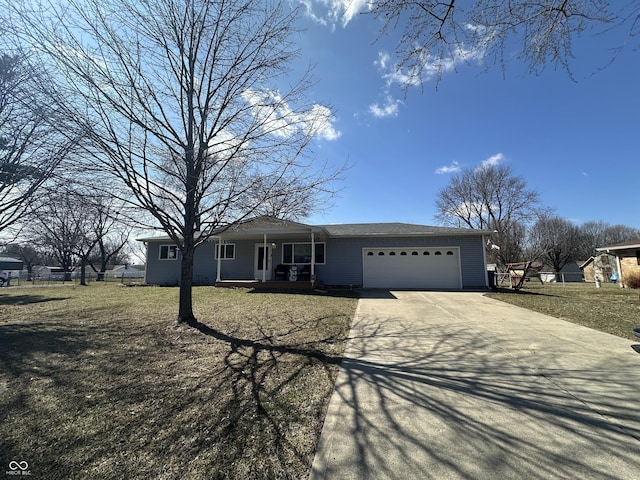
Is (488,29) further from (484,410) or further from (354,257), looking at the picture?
(354,257)

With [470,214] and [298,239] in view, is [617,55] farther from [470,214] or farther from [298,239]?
[470,214]

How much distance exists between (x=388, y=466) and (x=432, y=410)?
921 millimetres

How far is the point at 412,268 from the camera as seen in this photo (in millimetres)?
14211

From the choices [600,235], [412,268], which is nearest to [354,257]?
[412,268]

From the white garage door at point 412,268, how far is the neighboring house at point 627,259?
11468mm

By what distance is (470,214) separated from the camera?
97.7 feet

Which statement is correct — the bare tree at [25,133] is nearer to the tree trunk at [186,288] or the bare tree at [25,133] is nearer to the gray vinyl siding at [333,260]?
the tree trunk at [186,288]

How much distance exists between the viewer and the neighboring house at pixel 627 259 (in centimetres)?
1619

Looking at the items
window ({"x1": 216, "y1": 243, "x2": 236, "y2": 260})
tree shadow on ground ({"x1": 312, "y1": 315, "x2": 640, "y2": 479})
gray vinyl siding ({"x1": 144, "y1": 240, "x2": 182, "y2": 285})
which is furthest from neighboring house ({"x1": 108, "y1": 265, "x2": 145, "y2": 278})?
tree shadow on ground ({"x1": 312, "y1": 315, "x2": 640, "y2": 479})

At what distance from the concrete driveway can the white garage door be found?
901 cm

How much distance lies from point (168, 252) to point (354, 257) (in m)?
11.4

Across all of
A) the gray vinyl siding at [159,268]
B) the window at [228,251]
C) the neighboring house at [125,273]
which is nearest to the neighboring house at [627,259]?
the window at [228,251]

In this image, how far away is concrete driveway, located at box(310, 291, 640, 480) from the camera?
6.26ft

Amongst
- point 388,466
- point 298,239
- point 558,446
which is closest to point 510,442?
point 558,446
